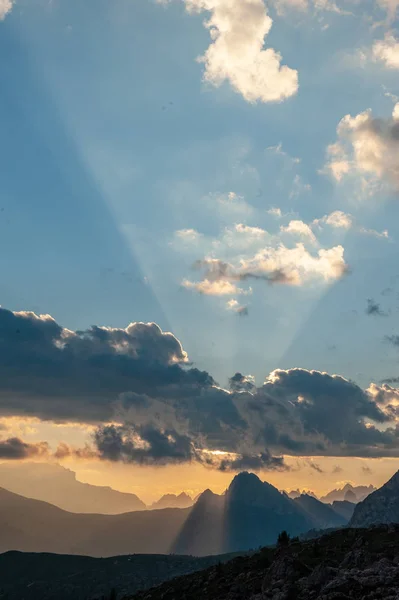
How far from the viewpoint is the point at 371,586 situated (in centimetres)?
5678

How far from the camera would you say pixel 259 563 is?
11825 cm

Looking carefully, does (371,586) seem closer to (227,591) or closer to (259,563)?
(227,591)

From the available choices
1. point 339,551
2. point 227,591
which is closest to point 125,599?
point 227,591

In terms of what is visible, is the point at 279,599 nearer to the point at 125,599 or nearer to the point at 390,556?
the point at 390,556

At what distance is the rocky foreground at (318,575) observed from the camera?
5788 centimetres

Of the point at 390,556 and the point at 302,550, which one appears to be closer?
the point at 390,556

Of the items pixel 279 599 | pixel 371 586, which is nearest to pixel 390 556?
pixel 279 599

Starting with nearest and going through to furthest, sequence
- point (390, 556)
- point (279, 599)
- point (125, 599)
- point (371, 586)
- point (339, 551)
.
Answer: point (371, 586) < point (279, 599) < point (390, 556) < point (339, 551) < point (125, 599)

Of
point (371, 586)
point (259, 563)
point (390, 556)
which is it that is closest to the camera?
point (371, 586)

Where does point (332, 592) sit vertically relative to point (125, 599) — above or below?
A: above

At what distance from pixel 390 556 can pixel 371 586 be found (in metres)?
38.1

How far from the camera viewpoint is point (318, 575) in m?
69.2

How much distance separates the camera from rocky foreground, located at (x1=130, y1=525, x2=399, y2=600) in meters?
57.9

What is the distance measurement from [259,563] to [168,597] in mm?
22936
